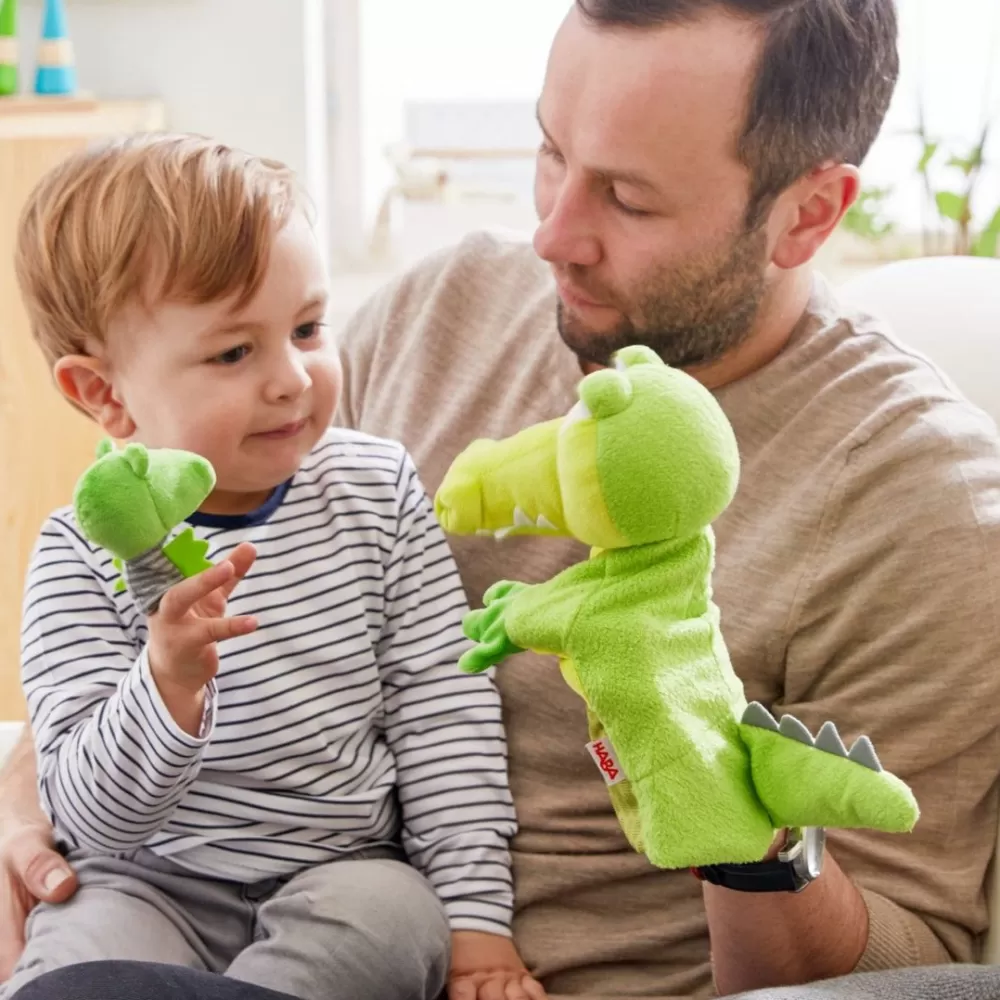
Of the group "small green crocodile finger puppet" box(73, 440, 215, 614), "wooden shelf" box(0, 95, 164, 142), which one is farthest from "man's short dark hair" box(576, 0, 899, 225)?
"wooden shelf" box(0, 95, 164, 142)

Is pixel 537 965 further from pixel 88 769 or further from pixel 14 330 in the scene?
pixel 14 330

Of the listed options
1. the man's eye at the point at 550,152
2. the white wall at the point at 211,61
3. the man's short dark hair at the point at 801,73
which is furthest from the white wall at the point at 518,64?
the man's eye at the point at 550,152

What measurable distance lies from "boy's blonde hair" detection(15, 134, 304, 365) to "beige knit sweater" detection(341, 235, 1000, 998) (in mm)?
337

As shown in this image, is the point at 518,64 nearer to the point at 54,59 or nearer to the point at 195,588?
the point at 54,59

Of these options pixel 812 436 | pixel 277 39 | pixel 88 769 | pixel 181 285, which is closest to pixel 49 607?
pixel 88 769

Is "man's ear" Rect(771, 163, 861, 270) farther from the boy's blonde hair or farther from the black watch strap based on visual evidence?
the black watch strap

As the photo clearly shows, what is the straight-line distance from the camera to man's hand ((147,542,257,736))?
2.95 ft

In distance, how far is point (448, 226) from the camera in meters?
2.71

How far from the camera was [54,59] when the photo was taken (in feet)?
7.45

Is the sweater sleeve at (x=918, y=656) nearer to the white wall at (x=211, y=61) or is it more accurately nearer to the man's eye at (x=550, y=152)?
the man's eye at (x=550, y=152)

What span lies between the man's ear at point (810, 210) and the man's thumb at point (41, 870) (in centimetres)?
77

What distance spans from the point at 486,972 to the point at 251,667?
1.00ft

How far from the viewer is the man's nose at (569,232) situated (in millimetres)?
1188

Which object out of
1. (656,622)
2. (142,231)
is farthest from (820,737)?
(142,231)
